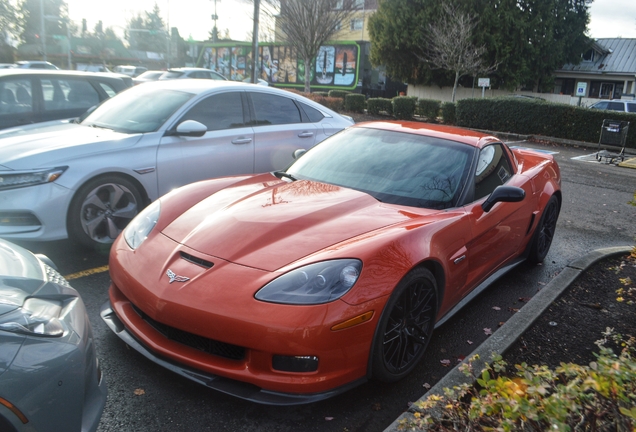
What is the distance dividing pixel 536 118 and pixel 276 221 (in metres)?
19.0

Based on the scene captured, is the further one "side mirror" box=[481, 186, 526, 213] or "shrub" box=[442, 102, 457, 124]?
"shrub" box=[442, 102, 457, 124]

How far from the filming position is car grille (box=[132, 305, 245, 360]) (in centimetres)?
272

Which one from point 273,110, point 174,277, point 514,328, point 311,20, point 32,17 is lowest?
point 514,328

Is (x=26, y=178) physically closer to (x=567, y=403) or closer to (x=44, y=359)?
(x=44, y=359)

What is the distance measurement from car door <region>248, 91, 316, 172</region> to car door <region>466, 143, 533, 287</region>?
2696 mm

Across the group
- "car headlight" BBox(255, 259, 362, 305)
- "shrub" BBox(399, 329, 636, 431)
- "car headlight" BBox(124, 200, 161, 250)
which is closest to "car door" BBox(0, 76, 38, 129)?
"car headlight" BBox(124, 200, 161, 250)

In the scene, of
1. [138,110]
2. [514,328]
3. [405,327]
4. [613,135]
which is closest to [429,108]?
[613,135]

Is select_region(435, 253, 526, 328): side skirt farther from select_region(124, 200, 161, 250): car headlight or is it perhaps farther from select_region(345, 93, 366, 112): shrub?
select_region(345, 93, 366, 112): shrub

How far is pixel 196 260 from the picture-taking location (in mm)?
3031

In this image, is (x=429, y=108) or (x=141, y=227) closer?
(x=141, y=227)

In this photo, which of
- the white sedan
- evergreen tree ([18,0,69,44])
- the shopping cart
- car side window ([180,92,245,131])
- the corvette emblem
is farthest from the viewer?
evergreen tree ([18,0,69,44])

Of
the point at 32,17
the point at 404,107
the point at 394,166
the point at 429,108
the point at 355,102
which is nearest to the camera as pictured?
the point at 394,166

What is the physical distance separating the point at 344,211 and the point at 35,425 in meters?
2.14

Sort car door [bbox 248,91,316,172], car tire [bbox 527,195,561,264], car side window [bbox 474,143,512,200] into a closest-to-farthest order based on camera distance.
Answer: car side window [bbox 474,143,512,200], car tire [bbox 527,195,561,264], car door [bbox 248,91,316,172]
